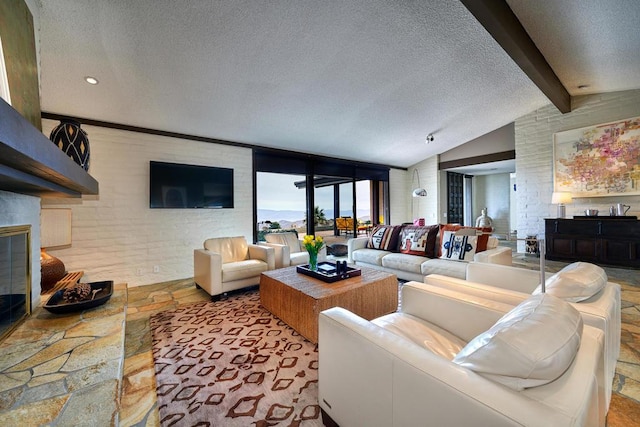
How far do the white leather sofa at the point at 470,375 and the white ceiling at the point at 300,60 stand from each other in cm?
259

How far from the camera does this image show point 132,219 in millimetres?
3814

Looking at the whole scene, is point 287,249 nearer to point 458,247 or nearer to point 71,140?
point 458,247

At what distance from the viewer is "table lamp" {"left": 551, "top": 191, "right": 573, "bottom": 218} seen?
4848 millimetres

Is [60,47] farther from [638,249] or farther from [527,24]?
[638,249]

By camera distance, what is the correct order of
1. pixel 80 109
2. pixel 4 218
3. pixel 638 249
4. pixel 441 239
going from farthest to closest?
pixel 638 249 → pixel 441 239 → pixel 80 109 → pixel 4 218

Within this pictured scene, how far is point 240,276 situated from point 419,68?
3570mm

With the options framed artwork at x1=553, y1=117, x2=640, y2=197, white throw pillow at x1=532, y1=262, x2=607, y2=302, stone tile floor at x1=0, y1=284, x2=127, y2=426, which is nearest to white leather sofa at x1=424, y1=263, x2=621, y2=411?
white throw pillow at x1=532, y1=262, x2=607, y2=302

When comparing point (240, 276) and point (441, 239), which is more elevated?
point (441, 239)

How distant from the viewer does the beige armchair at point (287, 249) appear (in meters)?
3.85

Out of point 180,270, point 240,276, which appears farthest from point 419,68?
point 180,270

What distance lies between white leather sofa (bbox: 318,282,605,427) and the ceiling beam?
101 inches

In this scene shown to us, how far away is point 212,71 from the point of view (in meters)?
2.82

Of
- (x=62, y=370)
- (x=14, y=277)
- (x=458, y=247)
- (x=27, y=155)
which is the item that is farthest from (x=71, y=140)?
(x=458, y=247)

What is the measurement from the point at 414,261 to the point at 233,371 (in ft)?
8.61
